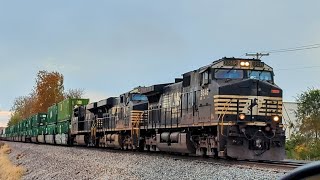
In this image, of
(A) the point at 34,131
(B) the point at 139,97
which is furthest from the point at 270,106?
(A) the point at 34,131

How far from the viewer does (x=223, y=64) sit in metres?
16.2

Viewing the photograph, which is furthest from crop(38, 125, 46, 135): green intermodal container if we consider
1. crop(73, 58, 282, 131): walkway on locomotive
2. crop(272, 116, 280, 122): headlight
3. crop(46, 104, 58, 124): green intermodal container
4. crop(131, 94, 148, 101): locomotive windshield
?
crop(272, 116, 280, 122): headlight

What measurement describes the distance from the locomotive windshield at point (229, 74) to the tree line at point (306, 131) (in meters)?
16.4

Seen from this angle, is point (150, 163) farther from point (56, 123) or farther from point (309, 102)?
point (309, 102)

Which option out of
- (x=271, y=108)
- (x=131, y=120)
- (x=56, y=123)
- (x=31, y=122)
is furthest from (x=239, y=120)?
(x=31, y=122)

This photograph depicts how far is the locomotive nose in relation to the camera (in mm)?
15305

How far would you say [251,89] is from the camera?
51.0 ft

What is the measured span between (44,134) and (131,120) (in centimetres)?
2814

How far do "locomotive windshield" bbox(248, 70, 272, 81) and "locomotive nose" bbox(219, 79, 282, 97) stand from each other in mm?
457

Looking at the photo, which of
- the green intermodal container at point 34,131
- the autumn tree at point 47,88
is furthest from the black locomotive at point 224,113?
the autumn tree at point 47,88

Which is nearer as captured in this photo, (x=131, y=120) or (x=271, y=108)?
(x=271, y=108)

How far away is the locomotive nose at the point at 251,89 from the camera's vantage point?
1530cm

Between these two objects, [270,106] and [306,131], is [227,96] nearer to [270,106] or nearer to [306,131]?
[270,106]

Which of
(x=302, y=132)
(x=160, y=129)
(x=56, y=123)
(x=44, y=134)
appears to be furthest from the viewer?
(x=44, y=134)
